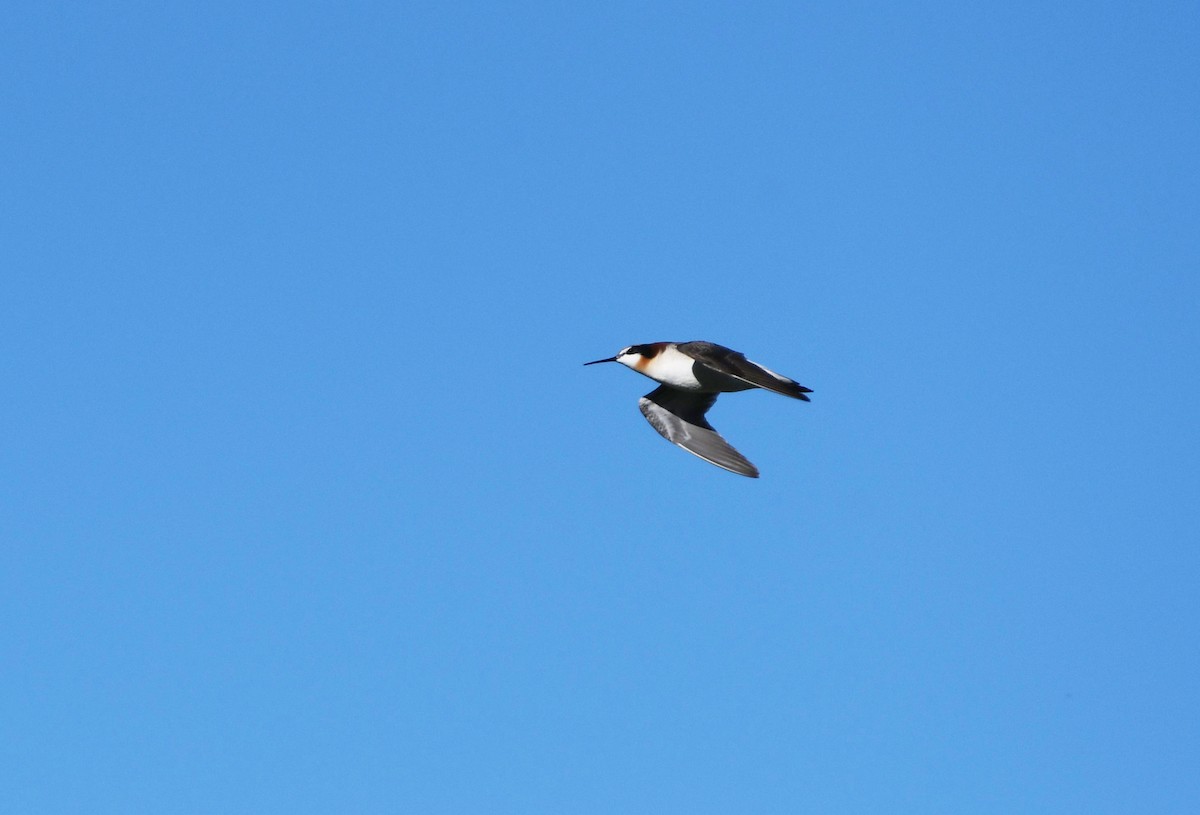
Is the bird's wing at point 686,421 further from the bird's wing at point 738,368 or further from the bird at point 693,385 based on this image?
the bird's wing at point 738,368

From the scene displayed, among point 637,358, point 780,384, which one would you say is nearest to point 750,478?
point 780,384

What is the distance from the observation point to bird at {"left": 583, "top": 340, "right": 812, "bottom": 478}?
75.4 ft

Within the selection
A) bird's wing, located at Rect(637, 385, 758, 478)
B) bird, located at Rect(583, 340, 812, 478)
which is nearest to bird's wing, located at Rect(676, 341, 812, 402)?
bird, located at Rect(583, 340, 812, 478)

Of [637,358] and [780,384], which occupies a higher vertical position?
[637,358]

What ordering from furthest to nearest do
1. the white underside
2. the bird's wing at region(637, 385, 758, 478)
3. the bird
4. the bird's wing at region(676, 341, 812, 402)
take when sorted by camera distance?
the white underside
the bird's wing at region(637, 385, 758, 478)
the bird
the bird's wing at region(676, 341, 812, 402)

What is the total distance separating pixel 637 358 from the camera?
25938mm

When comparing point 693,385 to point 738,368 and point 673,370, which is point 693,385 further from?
point 738,368

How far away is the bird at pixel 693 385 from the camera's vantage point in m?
23.0

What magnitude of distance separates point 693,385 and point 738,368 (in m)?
2.22

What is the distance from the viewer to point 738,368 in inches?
889

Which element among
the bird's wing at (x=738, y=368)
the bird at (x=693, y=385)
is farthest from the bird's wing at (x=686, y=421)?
the bird's wing at (x=738, y=368)

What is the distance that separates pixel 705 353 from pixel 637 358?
2555mm

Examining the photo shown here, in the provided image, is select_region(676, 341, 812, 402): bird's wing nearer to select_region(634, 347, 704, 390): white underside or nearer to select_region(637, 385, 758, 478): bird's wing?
select_region(634, 347, 704, 390): white underside

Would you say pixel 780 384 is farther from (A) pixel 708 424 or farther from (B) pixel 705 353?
(A) pixel 708 424
